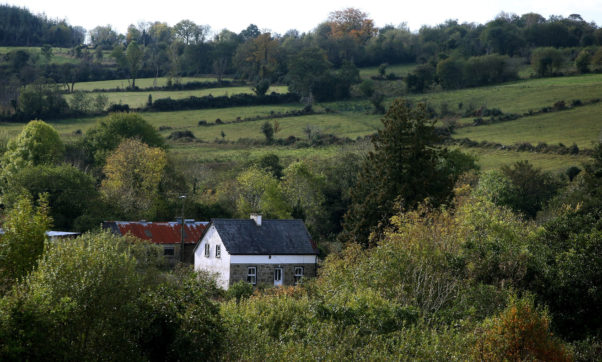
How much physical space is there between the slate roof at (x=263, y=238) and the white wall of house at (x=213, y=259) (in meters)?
0.64

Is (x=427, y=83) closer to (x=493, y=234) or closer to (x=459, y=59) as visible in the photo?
(x=459, y=59)

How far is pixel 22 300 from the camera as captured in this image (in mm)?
17516

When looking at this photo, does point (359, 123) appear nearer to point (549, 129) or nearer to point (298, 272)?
point (549, 129)

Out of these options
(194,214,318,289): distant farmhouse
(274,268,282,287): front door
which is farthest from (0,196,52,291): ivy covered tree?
(274,268,282,287): front door

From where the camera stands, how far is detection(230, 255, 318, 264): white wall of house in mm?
48719

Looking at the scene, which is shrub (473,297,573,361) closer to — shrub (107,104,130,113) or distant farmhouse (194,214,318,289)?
distant farmhouse (194,214,318,289)

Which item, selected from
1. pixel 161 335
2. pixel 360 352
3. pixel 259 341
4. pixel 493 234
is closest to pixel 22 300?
pixel 161 335

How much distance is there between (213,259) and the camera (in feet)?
166

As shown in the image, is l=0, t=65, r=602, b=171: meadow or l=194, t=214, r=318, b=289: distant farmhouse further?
l=0, t=65, r=602, b=171: meadow

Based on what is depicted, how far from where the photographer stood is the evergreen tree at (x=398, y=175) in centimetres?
4500

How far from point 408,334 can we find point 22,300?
11301 mm

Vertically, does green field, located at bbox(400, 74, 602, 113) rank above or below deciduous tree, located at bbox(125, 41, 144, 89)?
below

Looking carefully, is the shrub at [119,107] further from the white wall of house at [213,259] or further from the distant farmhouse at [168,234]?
the white wall of house at [213,259]

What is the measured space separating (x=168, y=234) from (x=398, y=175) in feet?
64.7
